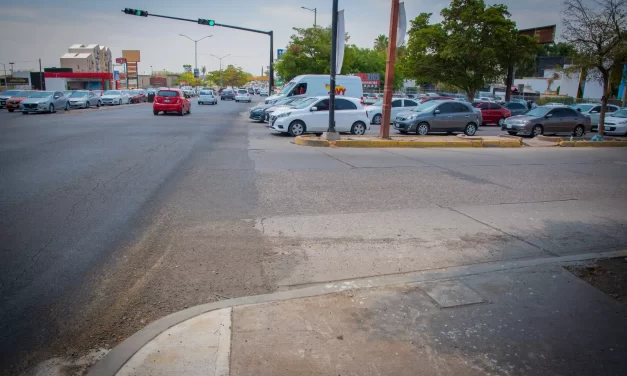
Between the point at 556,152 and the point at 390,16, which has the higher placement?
the point at 390,16

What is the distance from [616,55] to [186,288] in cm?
1971

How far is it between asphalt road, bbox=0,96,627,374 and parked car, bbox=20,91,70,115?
1690cm

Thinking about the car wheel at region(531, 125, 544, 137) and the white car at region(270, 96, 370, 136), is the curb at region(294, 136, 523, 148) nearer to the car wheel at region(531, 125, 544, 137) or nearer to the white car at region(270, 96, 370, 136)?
the white car at region(270, 96, 370, 136)

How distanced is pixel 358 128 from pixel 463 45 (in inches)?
849

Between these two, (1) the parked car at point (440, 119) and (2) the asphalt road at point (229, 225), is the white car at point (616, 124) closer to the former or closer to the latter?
(1) the parked car at point (440, 119)

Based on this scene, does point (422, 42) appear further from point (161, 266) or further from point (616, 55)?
point (161, 266)

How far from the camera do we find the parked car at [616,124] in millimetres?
24189

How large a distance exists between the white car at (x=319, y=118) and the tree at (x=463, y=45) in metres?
20.9

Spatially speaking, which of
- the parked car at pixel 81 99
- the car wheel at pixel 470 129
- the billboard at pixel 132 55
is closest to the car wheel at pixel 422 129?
the car wheel at pixel 470 129

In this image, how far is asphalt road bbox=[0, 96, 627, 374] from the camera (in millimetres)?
4363

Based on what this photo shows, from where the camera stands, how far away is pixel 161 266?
5105 mm

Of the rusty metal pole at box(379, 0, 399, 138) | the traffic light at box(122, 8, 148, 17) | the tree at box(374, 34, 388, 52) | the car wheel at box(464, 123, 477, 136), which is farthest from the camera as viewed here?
the tree at box(374, 34, 388, 52)

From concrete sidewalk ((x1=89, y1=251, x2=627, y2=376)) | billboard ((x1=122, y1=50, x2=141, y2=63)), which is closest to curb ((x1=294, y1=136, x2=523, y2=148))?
concrete sidewalk ((x1=89, y1=251, x2=627, y2=376))

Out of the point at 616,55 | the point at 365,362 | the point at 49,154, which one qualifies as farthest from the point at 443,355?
the point at 616,55
